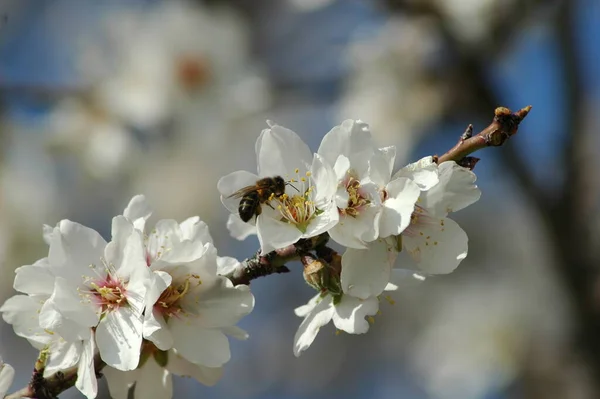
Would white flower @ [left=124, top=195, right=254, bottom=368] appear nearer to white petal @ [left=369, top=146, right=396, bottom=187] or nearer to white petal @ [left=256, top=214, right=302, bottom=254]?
white petal @ [left=256, top=214, right=302, bottom=254]

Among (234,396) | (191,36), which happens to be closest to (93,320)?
(191,36)

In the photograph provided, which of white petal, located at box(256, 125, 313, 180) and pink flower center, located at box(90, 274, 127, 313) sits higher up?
white petal, located at box(256, 125, 313, 180)

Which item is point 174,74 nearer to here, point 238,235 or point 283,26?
point 283,26

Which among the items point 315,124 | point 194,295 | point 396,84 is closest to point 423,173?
point 194,295

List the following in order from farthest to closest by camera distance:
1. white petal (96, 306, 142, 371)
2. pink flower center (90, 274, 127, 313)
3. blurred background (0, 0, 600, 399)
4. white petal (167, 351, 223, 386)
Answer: blurred background (0, 0, 600, 399) → white petal (167, 351, 223, 386) → pink flower center (90, 274, 127, 313) → white petal (96, 306, 142, 371)

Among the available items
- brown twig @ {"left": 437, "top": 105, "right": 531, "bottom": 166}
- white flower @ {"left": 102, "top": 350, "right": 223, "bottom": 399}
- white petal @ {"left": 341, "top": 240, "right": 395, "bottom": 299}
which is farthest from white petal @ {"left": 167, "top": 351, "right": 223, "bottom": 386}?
brown twig @ {"left": 437, "top": 105, "right": 531, "bottom": 166}

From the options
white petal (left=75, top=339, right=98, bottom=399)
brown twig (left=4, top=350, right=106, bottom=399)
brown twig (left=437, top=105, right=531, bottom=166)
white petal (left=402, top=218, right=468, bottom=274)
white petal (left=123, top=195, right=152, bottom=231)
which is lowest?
brown twig (left=4, top=350, right=106, bottom=399)

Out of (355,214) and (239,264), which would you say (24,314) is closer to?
(239,264)
